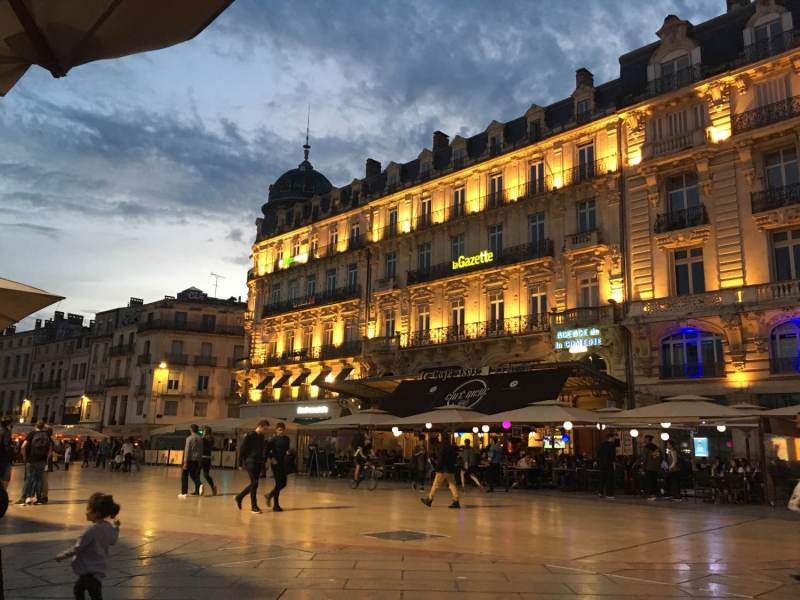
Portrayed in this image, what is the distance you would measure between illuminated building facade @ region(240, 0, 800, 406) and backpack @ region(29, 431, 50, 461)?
15.9 metres

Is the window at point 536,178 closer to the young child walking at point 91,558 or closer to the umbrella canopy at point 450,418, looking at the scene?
the umbrella canopy at point 450,418

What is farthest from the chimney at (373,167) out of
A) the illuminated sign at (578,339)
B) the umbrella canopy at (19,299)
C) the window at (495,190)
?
the umbrella canopy at (19,299)

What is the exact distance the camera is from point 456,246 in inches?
1292

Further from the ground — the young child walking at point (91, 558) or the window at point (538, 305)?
the window at point (538, 305)

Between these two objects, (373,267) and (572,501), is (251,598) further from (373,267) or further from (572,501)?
(373,267)

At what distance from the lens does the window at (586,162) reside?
2789 cm

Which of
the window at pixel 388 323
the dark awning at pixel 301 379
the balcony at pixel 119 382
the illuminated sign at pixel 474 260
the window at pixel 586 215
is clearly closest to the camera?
the window at pixel 586 215

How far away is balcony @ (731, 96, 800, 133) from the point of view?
74.6 feet

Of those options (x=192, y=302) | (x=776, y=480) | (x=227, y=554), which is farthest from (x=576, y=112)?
(x=192, y=302)

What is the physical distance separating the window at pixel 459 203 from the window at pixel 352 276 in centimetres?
729

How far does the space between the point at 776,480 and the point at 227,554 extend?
14.2 metres

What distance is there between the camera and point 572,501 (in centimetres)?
1680

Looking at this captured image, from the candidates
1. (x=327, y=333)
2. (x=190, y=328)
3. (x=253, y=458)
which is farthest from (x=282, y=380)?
(x=253, y=458)

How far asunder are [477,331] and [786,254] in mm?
12103
